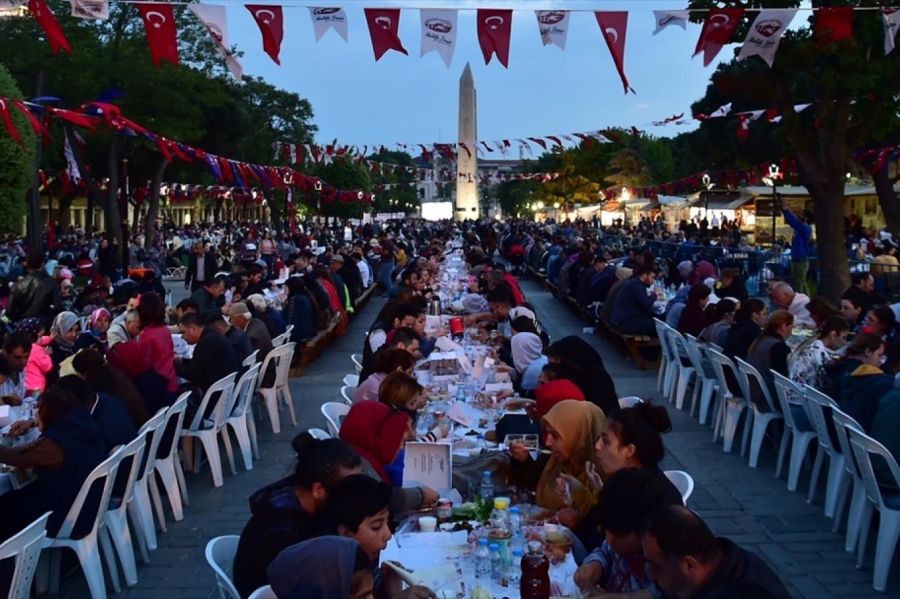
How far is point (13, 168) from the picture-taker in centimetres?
1571

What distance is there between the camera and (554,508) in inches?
180

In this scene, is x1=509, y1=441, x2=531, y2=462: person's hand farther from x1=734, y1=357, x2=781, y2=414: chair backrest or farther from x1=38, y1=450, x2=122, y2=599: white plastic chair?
x1=734, y1=357, x2=781, y2=414: chair backrest

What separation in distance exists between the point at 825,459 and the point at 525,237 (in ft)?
83.3

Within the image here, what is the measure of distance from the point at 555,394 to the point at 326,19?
21.6ft

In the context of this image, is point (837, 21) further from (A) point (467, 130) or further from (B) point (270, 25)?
(A) point (467, 130)

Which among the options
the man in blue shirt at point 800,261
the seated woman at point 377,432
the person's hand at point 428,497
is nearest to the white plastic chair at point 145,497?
the seated woman at point 377,432

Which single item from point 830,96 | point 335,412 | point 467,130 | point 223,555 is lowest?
point 335,412

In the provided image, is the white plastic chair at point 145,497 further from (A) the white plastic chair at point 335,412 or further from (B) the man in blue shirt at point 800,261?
(B) the man in blue shirt at point 800,261

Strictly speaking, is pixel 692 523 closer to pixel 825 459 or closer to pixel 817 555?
pixel 817 555

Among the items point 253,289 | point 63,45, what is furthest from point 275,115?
point 63,45

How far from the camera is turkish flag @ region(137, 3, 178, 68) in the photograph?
32.2 feet

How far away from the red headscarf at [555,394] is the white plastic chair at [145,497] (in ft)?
7.46

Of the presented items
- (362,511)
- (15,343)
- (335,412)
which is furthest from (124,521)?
(362,511)

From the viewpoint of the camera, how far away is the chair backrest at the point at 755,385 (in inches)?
303
